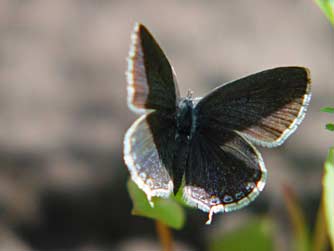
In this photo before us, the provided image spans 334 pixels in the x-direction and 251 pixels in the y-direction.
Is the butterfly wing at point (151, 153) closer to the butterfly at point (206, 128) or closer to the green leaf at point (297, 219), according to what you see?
the butterfly at point (206, 128)

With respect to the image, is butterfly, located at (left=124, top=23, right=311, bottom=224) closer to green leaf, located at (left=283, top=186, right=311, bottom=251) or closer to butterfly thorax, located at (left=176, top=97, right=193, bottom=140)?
butterfly thorax, located at (left=176, top=97, right=193, bottom=140)

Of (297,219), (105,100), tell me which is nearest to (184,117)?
(297,219)

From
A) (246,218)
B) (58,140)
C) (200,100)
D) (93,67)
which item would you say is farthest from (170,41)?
(200,100)

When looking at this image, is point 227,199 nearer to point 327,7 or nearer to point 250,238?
point 327,7

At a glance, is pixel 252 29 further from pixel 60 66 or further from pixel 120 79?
pixel 60 66

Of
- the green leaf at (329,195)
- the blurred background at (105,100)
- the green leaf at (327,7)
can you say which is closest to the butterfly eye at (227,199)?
the green leaf at (329,195)

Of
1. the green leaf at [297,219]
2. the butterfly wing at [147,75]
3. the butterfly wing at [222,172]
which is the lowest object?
the green leaf at [297,219]

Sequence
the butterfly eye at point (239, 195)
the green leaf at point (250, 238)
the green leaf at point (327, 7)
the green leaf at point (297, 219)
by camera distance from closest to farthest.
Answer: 1. the green leaf at point (327, 7)
2. the butterfly eye at point (239, 195)
3. the green leaf at point (297, 219)
4. the green leaf at point (250, 238)
